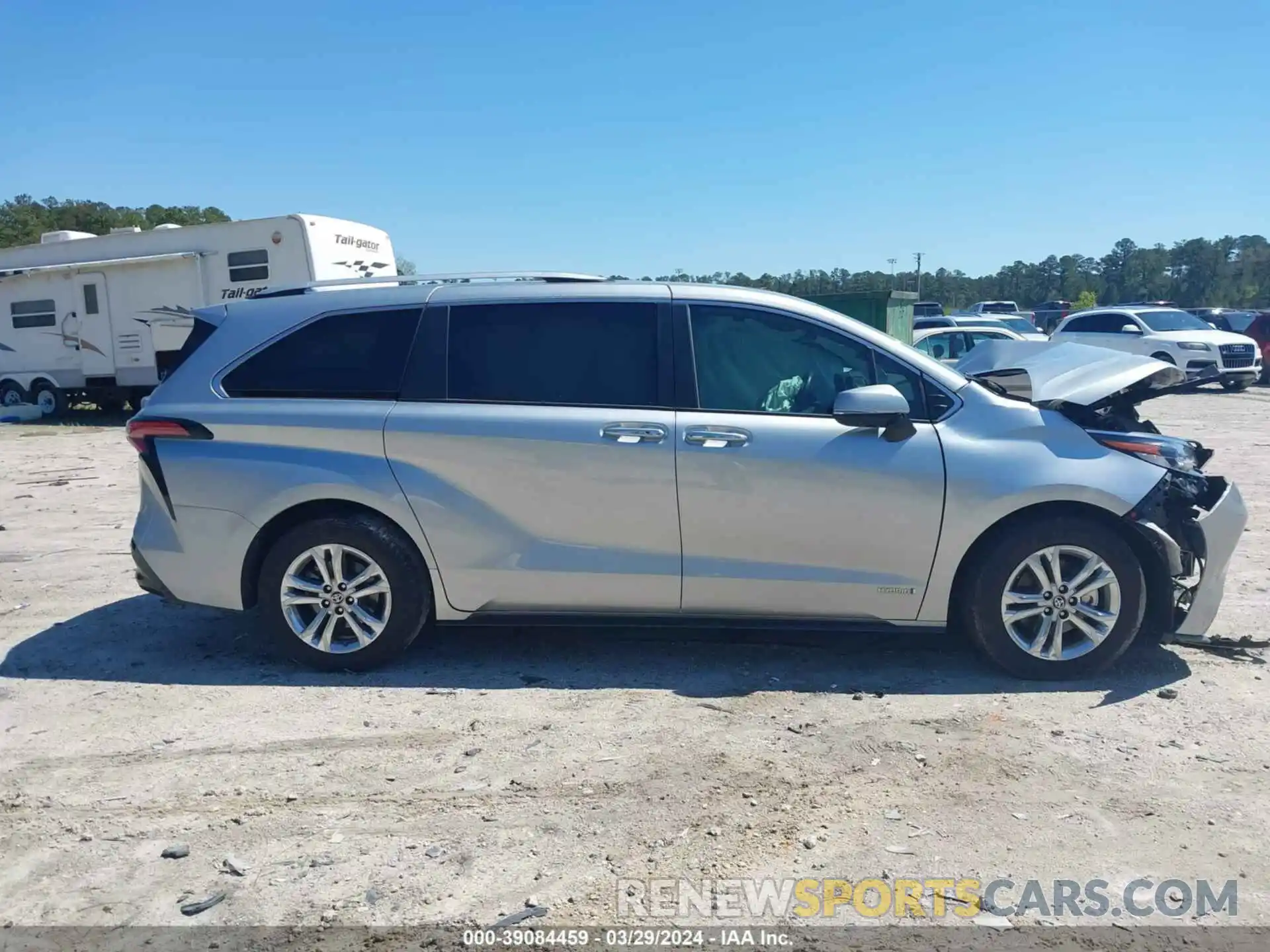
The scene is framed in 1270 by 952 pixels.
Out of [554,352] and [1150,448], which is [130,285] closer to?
[554,352]

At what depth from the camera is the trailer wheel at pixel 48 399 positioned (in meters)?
19.0

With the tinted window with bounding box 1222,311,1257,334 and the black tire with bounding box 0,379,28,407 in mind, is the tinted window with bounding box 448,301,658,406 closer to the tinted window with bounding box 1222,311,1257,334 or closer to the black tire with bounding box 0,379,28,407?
the black tire with bounding box 0,379,28,407

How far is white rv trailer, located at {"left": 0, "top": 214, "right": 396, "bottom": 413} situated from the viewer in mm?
16234

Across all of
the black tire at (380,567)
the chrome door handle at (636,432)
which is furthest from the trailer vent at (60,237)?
the chrome door handle at (636,432)

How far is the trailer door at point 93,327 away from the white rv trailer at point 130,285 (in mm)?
17

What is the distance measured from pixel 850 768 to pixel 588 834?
1.14 m

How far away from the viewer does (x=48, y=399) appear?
62.5ft

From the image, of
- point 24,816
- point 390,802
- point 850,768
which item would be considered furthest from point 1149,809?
point 24,816

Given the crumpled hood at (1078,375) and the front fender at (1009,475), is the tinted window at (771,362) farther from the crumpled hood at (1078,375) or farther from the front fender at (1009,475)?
the crumpled hood at (1078,375)

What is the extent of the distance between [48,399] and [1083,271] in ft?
234

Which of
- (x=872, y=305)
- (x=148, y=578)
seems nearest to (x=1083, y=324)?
(x=872, y=305)

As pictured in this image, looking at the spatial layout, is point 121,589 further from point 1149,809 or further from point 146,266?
point 146,266

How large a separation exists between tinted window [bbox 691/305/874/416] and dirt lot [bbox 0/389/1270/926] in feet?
4.31

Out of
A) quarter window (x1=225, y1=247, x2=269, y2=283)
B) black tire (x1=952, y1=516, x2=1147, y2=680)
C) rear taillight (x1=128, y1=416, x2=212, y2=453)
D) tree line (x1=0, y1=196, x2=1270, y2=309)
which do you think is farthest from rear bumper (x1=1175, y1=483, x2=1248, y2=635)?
tree line (x1=0, y1=196, x2=1270, y2=309)
